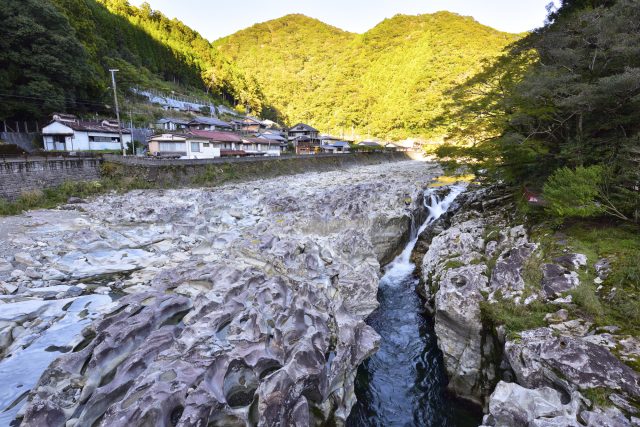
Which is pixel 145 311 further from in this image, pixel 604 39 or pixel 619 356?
pixel 604 39

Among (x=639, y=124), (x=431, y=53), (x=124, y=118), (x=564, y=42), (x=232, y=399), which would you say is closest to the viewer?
(x=232, y=399)

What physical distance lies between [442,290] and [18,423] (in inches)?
328

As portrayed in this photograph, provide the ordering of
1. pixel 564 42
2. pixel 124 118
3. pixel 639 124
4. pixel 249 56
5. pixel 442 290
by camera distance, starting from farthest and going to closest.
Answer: pixel 249 56 < pixel 124 118 < pixel 564 42 < pixel 639 124 < pixel 442 290

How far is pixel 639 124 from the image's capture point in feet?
28.5

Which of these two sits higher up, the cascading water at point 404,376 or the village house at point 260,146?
the village house at point 260,146

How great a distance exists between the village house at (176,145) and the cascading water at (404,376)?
26.7 metres

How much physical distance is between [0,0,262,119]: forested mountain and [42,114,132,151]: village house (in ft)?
6.74

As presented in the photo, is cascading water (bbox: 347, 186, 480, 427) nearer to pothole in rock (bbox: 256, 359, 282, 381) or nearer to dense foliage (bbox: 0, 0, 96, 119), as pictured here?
pothole in rock (bbox: 256, 359, 282, 381)

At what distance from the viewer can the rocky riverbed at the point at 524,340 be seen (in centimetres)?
448

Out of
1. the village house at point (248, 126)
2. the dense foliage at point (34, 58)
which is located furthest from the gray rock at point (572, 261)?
the village house at point (248, 126)

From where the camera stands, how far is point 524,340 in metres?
5.65

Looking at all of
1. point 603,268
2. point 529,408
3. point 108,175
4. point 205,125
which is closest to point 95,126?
point 108,175

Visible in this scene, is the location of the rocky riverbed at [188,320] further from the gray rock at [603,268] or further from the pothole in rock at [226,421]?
the gray rock at [603,268]

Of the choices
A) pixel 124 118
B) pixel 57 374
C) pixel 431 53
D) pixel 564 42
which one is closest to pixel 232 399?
pixel 57 374
